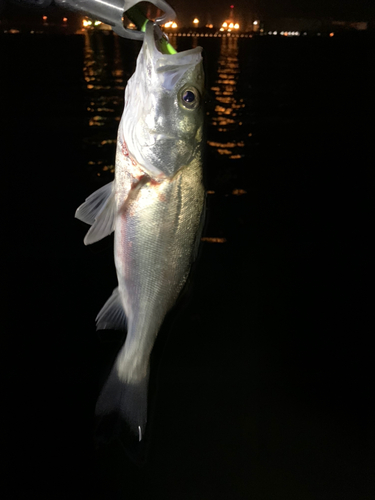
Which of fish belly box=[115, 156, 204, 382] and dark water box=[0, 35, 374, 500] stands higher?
fish belly box=[115, 156, 204, 382]

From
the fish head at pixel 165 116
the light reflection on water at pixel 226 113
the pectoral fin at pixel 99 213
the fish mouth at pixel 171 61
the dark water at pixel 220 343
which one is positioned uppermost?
the fish mouth at pixel 171 61

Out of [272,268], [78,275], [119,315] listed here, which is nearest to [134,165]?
[119,315]

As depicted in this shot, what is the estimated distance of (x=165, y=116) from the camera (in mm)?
1667

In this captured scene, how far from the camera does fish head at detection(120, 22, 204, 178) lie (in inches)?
64.0

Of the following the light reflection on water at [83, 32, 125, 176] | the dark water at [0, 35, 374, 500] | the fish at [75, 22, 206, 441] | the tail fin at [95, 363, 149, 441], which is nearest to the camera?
the fish at [75, 22, 206, 441]

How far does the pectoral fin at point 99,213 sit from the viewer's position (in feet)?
5.56

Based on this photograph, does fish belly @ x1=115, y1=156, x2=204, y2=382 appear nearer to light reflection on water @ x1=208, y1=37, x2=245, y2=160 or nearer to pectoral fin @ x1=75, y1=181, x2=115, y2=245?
pectoral fin @ x1=75, y1=181, x2=115, y2=245

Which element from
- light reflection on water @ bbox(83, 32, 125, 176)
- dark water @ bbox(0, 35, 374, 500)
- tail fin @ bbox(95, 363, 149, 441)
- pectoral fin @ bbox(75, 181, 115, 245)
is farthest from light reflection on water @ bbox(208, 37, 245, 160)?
tail fin @ bbox(95, 363, 149, 441)

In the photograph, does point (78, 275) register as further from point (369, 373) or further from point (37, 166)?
point (37, 166)

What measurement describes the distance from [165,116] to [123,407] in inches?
56.9

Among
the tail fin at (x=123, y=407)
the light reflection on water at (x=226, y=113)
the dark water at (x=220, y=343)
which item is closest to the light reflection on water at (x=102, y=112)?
the dark water at (x=220, y=343)

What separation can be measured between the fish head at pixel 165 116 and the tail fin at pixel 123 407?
107 cm

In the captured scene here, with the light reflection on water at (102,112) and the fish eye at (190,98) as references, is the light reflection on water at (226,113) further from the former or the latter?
the fish eye at (190,98)

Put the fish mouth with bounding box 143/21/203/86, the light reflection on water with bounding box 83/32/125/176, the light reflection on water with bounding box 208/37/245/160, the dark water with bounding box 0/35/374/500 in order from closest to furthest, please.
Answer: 1. the fish mouth with bounding box 143/21/203/86
2. the dark water with bounding box 0/35/374/500
3. the light reflection on water with bounding box 83/32/125/176
4. the light reflection on water with bounding box 208/37/245/160
